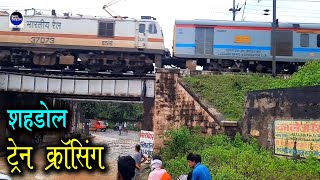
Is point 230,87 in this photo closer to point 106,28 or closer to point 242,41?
point 242,41

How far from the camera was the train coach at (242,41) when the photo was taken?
2433cm

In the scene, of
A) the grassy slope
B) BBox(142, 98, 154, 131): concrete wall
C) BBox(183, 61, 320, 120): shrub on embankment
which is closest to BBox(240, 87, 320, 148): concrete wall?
BBox(183, 61, 320, 120): shrub on embankment

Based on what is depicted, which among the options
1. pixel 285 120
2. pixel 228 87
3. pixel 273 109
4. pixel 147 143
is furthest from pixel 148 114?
pixel 285 120

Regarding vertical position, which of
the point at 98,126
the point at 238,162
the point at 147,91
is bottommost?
the point at 98,126

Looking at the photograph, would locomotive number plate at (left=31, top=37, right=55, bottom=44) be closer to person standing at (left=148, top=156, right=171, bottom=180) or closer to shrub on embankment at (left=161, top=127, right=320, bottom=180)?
shrub on embankment at (left=161, top=127, right=320, bottom=180)

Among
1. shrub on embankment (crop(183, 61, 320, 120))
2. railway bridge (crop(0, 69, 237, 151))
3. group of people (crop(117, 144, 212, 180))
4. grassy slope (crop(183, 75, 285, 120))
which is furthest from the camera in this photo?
railway bridge (crop(0, 69, 237, 151))

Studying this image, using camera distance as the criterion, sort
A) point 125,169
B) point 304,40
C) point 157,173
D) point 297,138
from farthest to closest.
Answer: point 304,40
point 297,138
point 125,169
point 157,173

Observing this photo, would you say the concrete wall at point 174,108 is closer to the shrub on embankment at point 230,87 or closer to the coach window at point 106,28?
the shrub on embankment at point 230,87

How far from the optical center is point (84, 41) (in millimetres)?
24406

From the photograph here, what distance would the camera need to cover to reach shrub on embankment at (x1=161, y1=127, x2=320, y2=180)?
10633 millimetres

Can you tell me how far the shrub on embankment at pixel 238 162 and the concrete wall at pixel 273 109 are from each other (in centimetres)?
52

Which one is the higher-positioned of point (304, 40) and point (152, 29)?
point (152, 29)

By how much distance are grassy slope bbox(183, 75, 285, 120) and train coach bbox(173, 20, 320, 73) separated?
225 centimetres

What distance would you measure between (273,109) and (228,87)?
6.58 m
